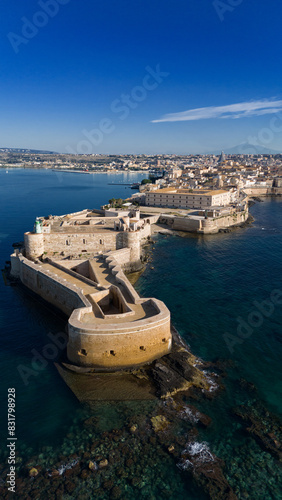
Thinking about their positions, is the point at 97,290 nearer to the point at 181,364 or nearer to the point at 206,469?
the point at 181,364

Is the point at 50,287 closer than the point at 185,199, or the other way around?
the point at 50,287

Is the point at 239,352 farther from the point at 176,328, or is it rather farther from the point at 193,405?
the point at 193,405

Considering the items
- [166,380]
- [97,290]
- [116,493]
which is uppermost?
[97,290]

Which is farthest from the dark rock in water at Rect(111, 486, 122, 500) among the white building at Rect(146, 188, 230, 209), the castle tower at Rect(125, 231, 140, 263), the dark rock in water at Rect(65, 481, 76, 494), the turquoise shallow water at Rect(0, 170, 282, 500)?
A: the white building at Rect(146, 188, 230, 209)

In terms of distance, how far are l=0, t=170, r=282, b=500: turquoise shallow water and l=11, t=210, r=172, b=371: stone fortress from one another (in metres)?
1.86

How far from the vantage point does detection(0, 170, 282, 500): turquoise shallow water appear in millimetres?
11445

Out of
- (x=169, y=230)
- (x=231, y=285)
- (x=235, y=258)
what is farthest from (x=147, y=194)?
(x=231, y=285)

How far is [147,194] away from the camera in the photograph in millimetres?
62906

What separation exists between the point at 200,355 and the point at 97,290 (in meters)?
8.31

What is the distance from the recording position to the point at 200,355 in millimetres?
17500

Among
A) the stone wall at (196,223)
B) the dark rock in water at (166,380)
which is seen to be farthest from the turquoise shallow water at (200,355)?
the stone wall at (196,223)

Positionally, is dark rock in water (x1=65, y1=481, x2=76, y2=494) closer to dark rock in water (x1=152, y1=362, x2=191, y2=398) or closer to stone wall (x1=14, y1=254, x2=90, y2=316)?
dark rock in water (x1=152, y1=362, x2=191, y2=398)

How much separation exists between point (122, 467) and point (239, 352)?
9.48 meters

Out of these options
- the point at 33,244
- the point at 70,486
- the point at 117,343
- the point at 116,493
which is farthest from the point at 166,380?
the point at 33,244
